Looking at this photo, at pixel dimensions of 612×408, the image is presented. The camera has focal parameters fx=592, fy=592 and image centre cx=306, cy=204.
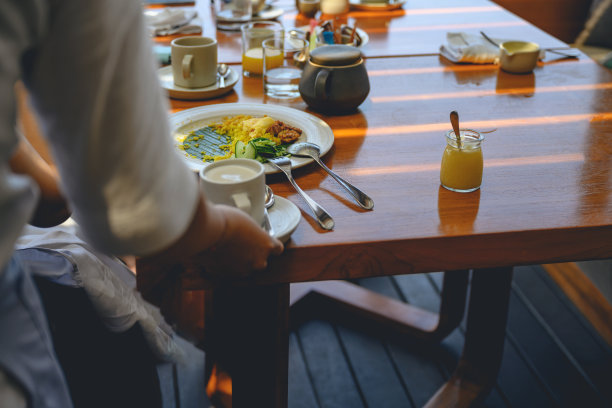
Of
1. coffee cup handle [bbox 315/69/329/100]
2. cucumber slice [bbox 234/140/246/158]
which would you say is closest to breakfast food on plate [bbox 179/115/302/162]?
cucumber slice [bbox 234/140/246/158]

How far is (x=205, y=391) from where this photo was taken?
174cm

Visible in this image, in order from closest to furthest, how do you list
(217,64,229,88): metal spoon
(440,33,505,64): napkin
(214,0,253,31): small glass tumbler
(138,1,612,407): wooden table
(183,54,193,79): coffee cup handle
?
(138,1,612,407): wooden table, (183,54,193,79): coffee cup handle, (217,64,229,88): metal spoon, (440,33,505,64): napkin, (214,0,253,31): small glass tumbler

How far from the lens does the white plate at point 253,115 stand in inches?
45.7

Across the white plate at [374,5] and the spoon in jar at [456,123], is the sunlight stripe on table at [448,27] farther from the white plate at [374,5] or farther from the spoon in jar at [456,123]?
the spoon in jar at [456,123]

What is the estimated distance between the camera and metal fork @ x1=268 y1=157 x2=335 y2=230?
0.88 metres

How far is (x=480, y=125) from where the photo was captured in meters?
1.23

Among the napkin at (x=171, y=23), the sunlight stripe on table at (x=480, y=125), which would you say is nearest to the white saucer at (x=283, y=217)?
the sunlight stripe on table at (x=480, y=125)

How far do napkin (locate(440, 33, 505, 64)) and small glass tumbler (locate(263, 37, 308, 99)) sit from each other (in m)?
0.42

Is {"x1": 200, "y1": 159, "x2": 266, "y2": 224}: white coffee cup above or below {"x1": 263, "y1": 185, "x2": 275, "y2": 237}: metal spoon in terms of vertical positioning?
above

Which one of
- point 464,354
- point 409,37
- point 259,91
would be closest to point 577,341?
point 464,354

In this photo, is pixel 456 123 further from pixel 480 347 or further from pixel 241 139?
pixel 480 347

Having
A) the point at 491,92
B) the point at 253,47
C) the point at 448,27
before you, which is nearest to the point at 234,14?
the point at 253,47

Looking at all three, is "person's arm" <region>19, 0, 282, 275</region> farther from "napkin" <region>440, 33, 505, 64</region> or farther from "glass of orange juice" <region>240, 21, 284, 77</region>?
"napkin" <region>440, 33, 505, 64</region>

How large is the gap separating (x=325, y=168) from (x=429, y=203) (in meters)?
0.19
